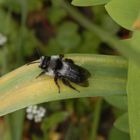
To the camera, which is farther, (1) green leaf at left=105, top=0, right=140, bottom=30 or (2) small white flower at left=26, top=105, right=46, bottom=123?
(2) small white flower at left=26, top=105, right=46, bottom=123

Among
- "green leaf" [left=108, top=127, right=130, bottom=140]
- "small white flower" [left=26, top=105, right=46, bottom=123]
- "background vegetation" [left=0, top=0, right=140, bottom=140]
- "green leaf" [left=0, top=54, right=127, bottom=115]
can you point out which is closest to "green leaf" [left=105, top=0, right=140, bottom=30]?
"background vegetation" [left=0, top=0, right=140, bottom=140]

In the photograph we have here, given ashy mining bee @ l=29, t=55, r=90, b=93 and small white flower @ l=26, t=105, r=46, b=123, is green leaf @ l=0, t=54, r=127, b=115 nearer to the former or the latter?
ashy mining bee @ l=29, t=55, r=90, b=93

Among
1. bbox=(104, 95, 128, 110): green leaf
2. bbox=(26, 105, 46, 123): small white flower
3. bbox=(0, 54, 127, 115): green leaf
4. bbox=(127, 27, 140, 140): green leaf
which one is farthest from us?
bbox=(26, 105, 46, 123): small white flower

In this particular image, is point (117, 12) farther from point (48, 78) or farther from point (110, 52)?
point (110, 52)

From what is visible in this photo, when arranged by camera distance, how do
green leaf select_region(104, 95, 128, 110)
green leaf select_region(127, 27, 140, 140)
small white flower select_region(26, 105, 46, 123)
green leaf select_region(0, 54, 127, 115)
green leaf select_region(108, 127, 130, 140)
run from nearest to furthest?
green leaf select_region(127, 27, 140, 140) → green leaf select_region(0, 54, 127, 115) → green leaf select_region(104, 95, 128, 110) → green leaf select_region(108, 127, 130, 140) → small white flower select_region(26, 105, 46, 123)

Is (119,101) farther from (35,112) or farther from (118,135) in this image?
(35,112)

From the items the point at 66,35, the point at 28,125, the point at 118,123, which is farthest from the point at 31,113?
the point at 118,123

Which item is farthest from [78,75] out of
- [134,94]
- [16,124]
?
[16,124]

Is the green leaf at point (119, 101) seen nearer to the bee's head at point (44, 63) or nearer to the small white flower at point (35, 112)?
the bee's head at point (44, 63)
